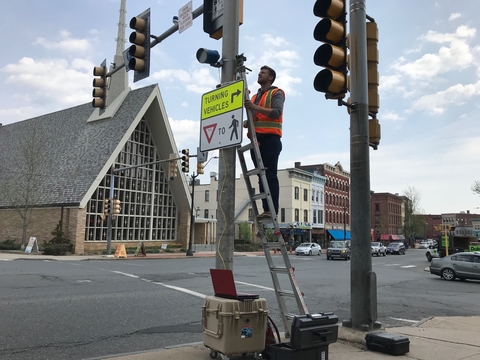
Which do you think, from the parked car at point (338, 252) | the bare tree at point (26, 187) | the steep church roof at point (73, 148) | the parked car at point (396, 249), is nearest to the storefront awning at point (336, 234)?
the parked car at point (396, 249)

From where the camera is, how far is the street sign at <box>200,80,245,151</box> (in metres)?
4.52

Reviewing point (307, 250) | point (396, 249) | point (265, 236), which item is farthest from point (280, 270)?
point (396, 249)

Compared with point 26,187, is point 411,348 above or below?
below

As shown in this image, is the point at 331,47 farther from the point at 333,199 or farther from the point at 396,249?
the point at 333,199

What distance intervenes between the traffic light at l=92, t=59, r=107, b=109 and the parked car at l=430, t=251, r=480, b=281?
57.9 feet

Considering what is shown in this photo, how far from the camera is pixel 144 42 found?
30.4ft

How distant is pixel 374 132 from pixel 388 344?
3140 millimetres

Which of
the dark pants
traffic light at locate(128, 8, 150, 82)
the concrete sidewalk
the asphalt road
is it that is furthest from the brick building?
the dark pants

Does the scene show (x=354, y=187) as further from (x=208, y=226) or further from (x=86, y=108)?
(x=208, y=226)

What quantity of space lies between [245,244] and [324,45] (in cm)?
4331

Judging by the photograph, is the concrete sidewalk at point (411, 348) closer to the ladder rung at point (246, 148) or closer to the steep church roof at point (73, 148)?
the ladder rung at point (246, 148)

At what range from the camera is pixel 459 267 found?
20312 millimetres

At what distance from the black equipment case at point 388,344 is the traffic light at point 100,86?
870 centimetres

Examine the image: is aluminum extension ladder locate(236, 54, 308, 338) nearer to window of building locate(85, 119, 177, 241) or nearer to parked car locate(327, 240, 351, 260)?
window of building locate(85, 119, 177, 241)
